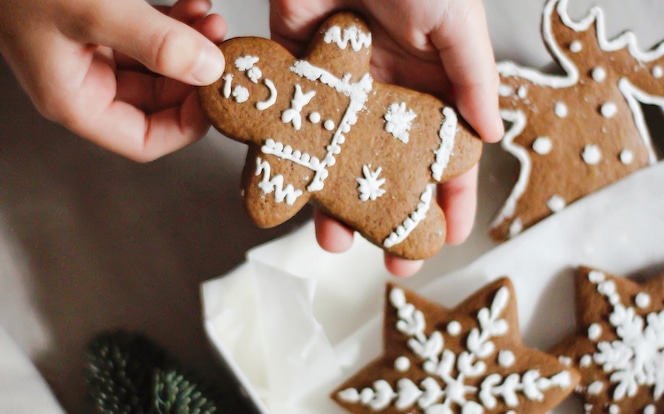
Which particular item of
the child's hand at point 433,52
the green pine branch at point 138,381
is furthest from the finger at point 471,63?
the green pine branch at point 138,381

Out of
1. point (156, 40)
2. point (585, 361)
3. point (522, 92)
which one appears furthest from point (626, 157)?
point (156, 40)

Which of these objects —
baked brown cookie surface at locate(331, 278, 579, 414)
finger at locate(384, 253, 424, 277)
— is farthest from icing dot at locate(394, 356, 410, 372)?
finger at locate(384, 253, 424, 277)

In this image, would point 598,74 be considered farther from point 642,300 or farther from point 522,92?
point 642,300

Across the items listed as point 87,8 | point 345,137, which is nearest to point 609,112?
point 345,137

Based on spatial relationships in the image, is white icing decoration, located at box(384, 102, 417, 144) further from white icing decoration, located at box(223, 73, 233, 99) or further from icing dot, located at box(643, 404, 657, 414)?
icing dot, located at box(643, 404, 657, 414)

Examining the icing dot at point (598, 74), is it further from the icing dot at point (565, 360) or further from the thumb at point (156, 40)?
the thumb at point (156, 40)

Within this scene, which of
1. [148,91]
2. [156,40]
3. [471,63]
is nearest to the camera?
[156,40]

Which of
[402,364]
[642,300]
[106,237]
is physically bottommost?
[106,237]
